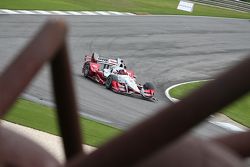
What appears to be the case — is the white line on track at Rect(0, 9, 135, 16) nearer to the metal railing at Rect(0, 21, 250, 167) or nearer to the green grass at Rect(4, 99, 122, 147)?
the green grass at Rect(4, 99, 122, 147)

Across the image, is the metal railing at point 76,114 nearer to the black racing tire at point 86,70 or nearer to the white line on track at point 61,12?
the black racing tire at point 86,70

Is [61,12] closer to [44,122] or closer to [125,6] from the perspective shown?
[125,6]

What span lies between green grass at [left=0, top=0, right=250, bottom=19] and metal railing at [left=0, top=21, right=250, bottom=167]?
39691 millimetres

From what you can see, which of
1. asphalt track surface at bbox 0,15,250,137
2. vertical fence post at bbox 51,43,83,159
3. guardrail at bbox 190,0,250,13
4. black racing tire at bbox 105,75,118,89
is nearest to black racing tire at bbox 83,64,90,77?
asphalt track surface at bbox 0,15,250,137

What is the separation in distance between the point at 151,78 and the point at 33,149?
1119 inches

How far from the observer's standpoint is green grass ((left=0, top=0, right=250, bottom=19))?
42.6 m

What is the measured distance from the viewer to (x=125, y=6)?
49.8 m

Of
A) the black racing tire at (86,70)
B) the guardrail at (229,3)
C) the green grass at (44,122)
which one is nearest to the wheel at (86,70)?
the black racing tire at (86,70)

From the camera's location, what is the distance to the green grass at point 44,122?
16188mm

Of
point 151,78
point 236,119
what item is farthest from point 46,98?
point 151,78

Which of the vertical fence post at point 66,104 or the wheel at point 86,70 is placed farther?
the wheel at point 86,70

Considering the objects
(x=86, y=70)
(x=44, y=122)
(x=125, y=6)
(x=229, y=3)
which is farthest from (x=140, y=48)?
(x=229, y=3)

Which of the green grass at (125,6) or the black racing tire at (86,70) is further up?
the black racing tire at (86,70)

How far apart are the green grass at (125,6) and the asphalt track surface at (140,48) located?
208 centimetres
